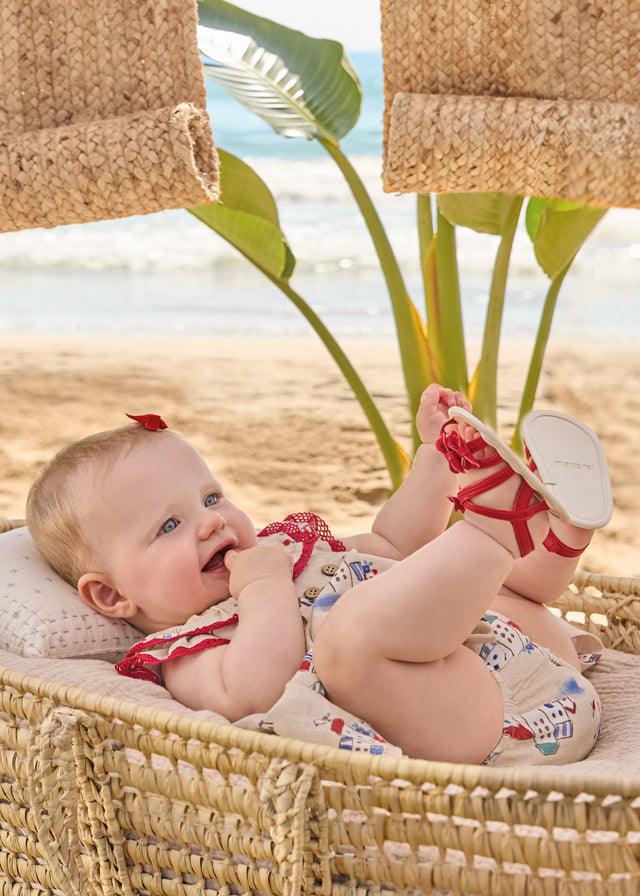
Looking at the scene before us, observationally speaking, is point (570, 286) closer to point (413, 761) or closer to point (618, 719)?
point (618, 719)

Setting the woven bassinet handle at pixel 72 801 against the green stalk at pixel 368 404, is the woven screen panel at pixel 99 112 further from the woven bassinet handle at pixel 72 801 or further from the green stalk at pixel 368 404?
the green stalk at pixel 368 404

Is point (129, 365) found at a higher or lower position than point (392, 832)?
lower

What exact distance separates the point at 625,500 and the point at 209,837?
2.80 m

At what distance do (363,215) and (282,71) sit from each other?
0.30 m

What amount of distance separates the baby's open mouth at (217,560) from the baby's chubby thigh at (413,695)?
10.7 inches

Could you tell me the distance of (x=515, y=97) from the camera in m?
1.33

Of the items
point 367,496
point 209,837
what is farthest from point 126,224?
point 209,837

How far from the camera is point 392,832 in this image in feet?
2.94

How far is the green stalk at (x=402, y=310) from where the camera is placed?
2.15 metres

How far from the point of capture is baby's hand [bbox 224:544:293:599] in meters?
1.24

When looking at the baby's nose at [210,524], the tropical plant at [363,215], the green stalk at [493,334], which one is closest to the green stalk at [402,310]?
the tropical plant at [363,215]

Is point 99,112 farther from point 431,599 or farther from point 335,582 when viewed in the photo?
point 431,599

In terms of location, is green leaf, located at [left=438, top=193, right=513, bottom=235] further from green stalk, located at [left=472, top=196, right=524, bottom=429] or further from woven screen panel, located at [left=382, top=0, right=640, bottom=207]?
woven screen panel, located at [left=382, top=0, right=640, bottom=207]

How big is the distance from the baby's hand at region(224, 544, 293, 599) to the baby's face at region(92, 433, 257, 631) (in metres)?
0.04
